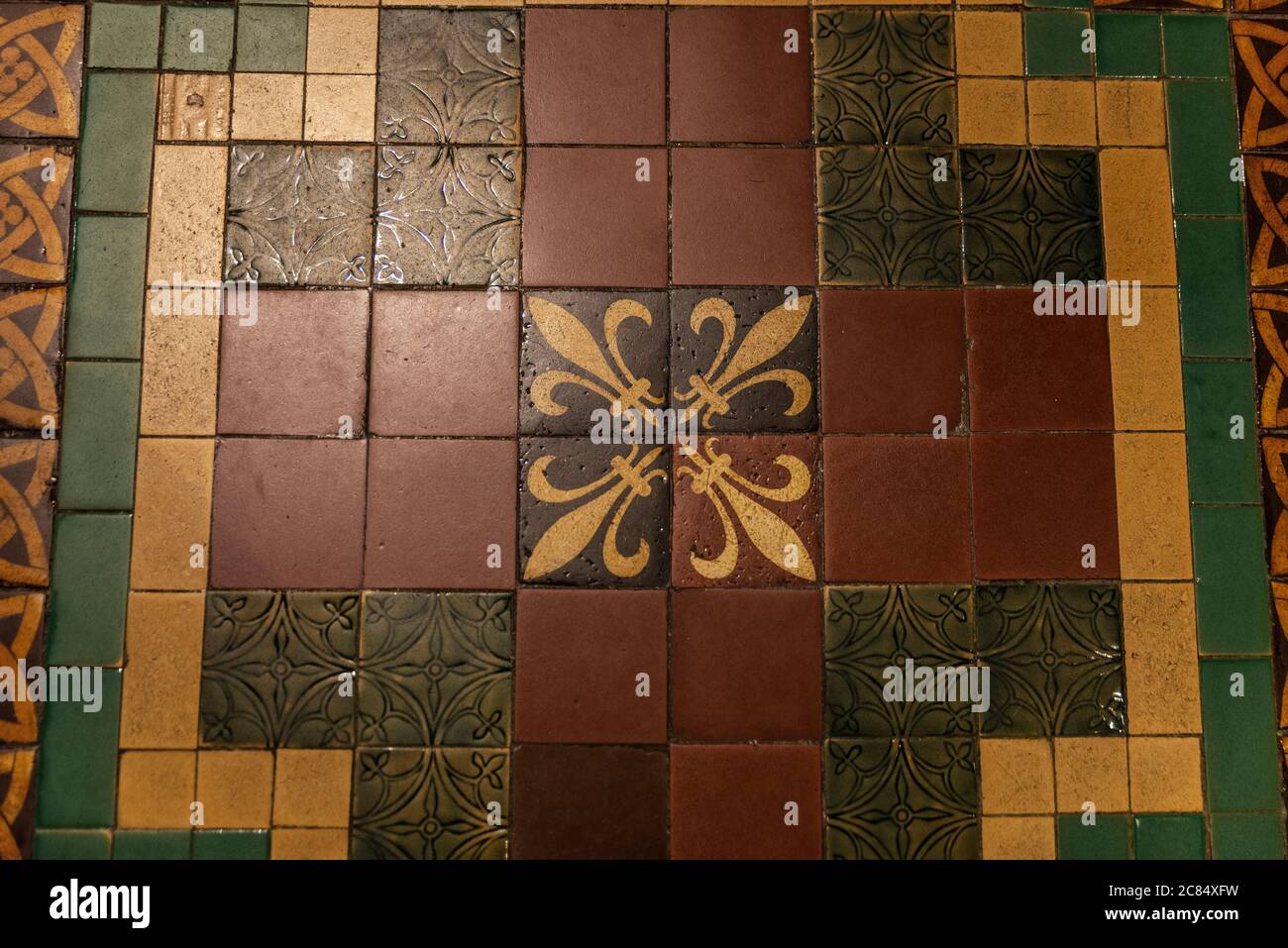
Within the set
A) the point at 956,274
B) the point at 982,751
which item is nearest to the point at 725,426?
the point at 956,274

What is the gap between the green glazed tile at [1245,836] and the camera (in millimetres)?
1866

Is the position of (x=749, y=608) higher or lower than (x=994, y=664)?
higher

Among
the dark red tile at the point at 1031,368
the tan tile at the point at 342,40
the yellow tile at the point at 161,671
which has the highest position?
the tan tile at the point at 342,40

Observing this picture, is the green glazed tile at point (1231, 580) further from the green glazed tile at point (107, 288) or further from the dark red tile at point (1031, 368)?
the green glazed tile at point (107, 288)

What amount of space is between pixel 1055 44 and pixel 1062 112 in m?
0.18

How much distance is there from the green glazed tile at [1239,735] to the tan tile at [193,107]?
105 inches

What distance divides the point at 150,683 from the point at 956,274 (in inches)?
83.0

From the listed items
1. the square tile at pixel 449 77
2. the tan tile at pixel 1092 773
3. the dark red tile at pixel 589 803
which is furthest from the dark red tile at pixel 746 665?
the square tile at pixel 449 77

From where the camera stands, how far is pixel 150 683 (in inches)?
72.6

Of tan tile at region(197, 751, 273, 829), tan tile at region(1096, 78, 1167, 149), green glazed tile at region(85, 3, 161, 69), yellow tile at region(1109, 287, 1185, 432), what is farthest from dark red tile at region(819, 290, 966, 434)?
green glazed tile at region(85, 3, 161, 69)

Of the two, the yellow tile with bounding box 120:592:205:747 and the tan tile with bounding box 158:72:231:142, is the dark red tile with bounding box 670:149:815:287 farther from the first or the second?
the yellow tile with bounding box 120:592:205:747

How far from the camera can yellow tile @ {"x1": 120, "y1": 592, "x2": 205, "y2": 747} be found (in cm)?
184
